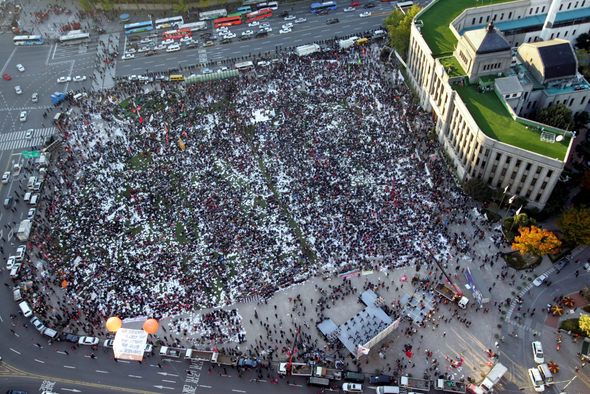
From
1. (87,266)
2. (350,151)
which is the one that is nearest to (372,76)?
(350,151)

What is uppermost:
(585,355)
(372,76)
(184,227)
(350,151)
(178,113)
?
(372,76)

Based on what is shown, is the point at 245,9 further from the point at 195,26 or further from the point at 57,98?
the point at 57,98

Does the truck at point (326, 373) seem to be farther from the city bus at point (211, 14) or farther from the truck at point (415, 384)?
the city bus at point (211, 14)

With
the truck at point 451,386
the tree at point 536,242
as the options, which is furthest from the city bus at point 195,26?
the truck at point 451,386

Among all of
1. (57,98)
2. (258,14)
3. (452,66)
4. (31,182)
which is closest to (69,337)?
(31,182)

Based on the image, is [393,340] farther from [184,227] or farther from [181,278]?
[184,227]

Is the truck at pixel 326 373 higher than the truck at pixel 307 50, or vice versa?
the truck at pixel 307 50
